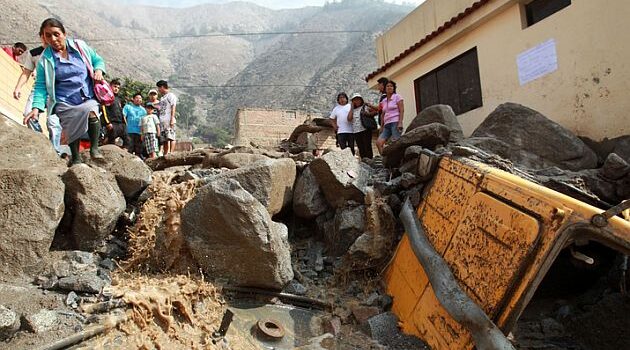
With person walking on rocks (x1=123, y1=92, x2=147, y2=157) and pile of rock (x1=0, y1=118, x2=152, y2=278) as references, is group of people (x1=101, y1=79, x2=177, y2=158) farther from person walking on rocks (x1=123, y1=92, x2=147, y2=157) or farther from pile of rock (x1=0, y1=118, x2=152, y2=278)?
pile of rock (x1=0, y1=118, x2=152, y2=278)

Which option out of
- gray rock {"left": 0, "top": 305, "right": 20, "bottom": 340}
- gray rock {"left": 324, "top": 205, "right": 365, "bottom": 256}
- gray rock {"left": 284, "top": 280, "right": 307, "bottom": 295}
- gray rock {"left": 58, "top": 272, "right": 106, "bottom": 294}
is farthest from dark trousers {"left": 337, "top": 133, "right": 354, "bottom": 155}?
gray rock {"left": 0, "top": 305, "right": 20, "bottom": 340}

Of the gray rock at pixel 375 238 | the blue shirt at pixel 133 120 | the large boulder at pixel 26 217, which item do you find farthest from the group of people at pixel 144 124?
the gray rock at pixel 375 238

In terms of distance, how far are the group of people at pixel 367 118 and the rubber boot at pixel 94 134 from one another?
14.0 ft

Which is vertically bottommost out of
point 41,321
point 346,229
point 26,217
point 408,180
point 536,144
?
point 41,321

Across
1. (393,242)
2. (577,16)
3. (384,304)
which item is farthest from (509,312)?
(577,16)

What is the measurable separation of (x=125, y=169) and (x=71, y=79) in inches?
A: 44.4

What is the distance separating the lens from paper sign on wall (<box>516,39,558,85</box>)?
22.4 ft

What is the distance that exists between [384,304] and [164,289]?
2091 millimetres

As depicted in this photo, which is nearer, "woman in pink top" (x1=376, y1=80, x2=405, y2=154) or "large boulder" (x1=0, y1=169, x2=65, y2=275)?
"large boulder" (x1=0, y1=169, x2=65, y2=275)

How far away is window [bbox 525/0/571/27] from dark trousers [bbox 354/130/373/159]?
10.6ft

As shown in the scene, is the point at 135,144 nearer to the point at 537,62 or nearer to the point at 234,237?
the point at 234,237

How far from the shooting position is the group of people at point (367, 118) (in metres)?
7.32

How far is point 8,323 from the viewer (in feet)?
9.36

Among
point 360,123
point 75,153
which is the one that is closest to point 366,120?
point 360,123
